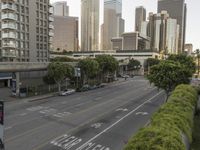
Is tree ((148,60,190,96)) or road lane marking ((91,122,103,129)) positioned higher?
tree ((148,60,190,96))

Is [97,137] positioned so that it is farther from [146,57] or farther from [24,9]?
[146,57]

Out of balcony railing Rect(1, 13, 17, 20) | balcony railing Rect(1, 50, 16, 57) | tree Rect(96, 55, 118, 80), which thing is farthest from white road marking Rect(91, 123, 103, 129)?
balcony railing Rect(1, 13, 17, 20)

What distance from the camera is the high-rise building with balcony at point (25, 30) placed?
6819cm

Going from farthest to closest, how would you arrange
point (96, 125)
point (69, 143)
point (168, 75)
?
point (168, 75)
point (96, 125)
point (69, 143)

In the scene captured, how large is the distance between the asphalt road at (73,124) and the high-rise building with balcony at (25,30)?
33436mm

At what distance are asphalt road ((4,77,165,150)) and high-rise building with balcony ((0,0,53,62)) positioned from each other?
3344 centimetres

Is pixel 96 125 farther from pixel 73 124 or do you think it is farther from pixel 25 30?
pixel 25 30

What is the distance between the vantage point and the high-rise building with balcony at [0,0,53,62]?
68.2m

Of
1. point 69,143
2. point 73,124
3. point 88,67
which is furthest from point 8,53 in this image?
point 69,143

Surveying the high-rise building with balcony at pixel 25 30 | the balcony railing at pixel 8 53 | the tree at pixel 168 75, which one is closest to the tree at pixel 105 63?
the high-rise building with balcony at pixel 25 30

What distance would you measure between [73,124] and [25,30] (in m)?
55.7

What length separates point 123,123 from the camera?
95.1ft

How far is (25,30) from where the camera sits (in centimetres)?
7531

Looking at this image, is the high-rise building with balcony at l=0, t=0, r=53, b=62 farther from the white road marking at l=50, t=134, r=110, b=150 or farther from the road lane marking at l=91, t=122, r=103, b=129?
the white road marking at l=50, t=134, r=110, b=150
